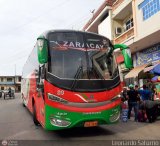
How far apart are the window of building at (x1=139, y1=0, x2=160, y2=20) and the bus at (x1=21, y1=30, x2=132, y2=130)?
8.40m

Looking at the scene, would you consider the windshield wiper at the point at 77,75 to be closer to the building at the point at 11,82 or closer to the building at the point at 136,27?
the building at the point at 136,27

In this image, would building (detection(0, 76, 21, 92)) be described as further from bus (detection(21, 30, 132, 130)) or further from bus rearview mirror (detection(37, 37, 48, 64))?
bus rearview mirror (detection(37, 37, 48, 64))

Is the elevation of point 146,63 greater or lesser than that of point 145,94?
greater

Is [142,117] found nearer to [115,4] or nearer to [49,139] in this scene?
[49,139]

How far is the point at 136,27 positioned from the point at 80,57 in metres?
11.4

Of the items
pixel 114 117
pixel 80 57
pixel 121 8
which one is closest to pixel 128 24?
pixel 121 8

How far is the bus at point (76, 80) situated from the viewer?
26.9 ft

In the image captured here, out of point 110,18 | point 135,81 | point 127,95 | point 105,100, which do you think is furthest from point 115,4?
point 105,100

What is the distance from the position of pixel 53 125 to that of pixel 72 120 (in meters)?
0.55

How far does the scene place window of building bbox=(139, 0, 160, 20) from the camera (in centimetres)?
1659

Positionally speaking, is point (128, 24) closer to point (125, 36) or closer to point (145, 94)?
point (125, 36)

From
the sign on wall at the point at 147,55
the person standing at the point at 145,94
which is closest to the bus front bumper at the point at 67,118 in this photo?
the person standing at the point at 145,94

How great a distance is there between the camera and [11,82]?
102m

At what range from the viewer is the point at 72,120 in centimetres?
819
